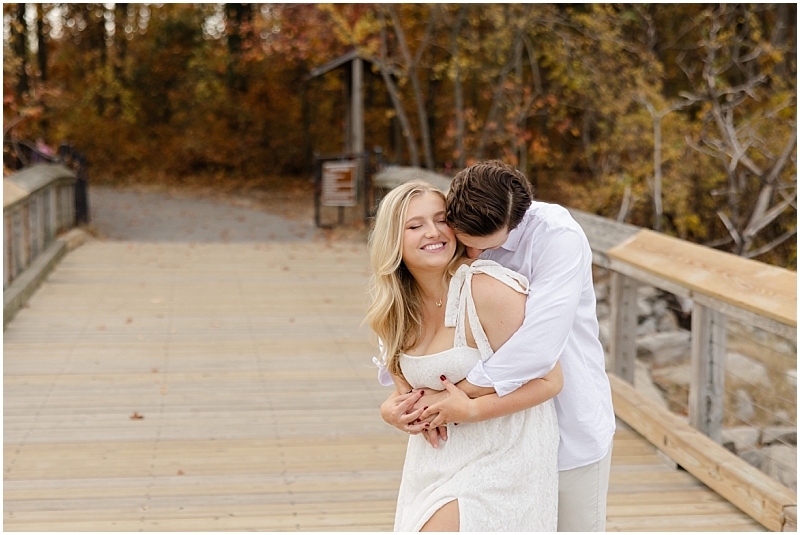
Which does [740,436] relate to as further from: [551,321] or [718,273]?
[551,321]

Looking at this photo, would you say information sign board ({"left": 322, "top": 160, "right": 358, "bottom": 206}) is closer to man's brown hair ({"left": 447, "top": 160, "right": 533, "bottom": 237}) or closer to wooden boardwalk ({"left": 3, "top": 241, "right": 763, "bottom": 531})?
wooden boardwalk ({"left": 3, "top": 241, "right": 763, "bottom": 531})

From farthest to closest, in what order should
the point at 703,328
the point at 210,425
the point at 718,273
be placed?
the point at 210,425, the point at 703,328, the point at 718,273

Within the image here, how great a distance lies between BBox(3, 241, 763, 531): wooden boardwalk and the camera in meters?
4.17

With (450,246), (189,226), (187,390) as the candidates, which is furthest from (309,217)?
(450,246)

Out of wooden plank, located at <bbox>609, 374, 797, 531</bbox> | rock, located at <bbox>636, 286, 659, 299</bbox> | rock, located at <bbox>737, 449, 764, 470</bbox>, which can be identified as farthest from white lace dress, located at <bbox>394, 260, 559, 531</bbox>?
rock, located at <bbox>636, 286, 659, 299</bbox>

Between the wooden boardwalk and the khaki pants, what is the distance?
55.8 inches

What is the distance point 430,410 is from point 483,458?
0.61 feet

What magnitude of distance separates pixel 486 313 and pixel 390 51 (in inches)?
697

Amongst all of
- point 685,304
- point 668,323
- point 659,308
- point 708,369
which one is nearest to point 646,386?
point 708,369

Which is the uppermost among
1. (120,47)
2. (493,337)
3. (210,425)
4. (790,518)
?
(120,47)

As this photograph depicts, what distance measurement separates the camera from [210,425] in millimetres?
5383

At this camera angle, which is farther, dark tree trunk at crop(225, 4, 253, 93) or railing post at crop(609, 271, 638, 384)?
dark tree trunk at crop(225, 4, 253, 93)

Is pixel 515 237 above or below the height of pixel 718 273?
above

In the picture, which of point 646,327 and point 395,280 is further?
point 646,327
